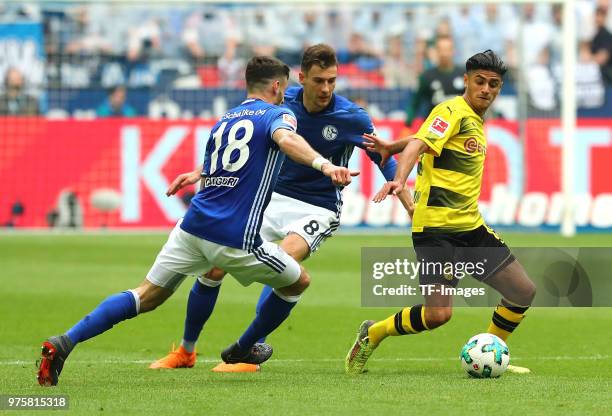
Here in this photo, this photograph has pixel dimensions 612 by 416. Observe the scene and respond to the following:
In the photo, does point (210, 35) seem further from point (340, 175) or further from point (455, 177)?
point (340, 175)

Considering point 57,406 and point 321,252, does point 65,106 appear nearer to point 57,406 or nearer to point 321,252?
point 321,252

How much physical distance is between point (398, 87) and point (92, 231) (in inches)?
226

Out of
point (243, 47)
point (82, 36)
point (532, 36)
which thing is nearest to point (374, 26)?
point (243, 47)

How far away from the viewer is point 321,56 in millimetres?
8352

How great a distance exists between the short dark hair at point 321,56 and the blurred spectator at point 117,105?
12092mm

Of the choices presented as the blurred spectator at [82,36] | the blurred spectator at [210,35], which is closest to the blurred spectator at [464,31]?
the blurred spectator at [210,35]

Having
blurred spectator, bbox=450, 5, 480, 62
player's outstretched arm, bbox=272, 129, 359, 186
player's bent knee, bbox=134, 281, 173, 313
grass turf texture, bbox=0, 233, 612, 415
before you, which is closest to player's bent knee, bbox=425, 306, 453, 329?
grass turf texture, bbox=0, 233, 612, 415

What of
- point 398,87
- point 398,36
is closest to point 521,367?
point 398,87

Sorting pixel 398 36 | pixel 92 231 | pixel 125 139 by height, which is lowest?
pixel 92 231

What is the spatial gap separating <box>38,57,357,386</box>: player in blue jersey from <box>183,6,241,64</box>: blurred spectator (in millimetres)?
14752

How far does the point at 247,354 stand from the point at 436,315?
4.31 feet

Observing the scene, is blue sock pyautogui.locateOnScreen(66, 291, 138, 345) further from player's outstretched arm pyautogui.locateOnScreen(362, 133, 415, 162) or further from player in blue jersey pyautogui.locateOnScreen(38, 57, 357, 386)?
player's outstretched arm pyautogui.locateOnScreen(362, 133, 415, 162)

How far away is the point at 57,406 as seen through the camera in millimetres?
6484

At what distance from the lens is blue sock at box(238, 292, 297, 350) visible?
8164 millimetres
